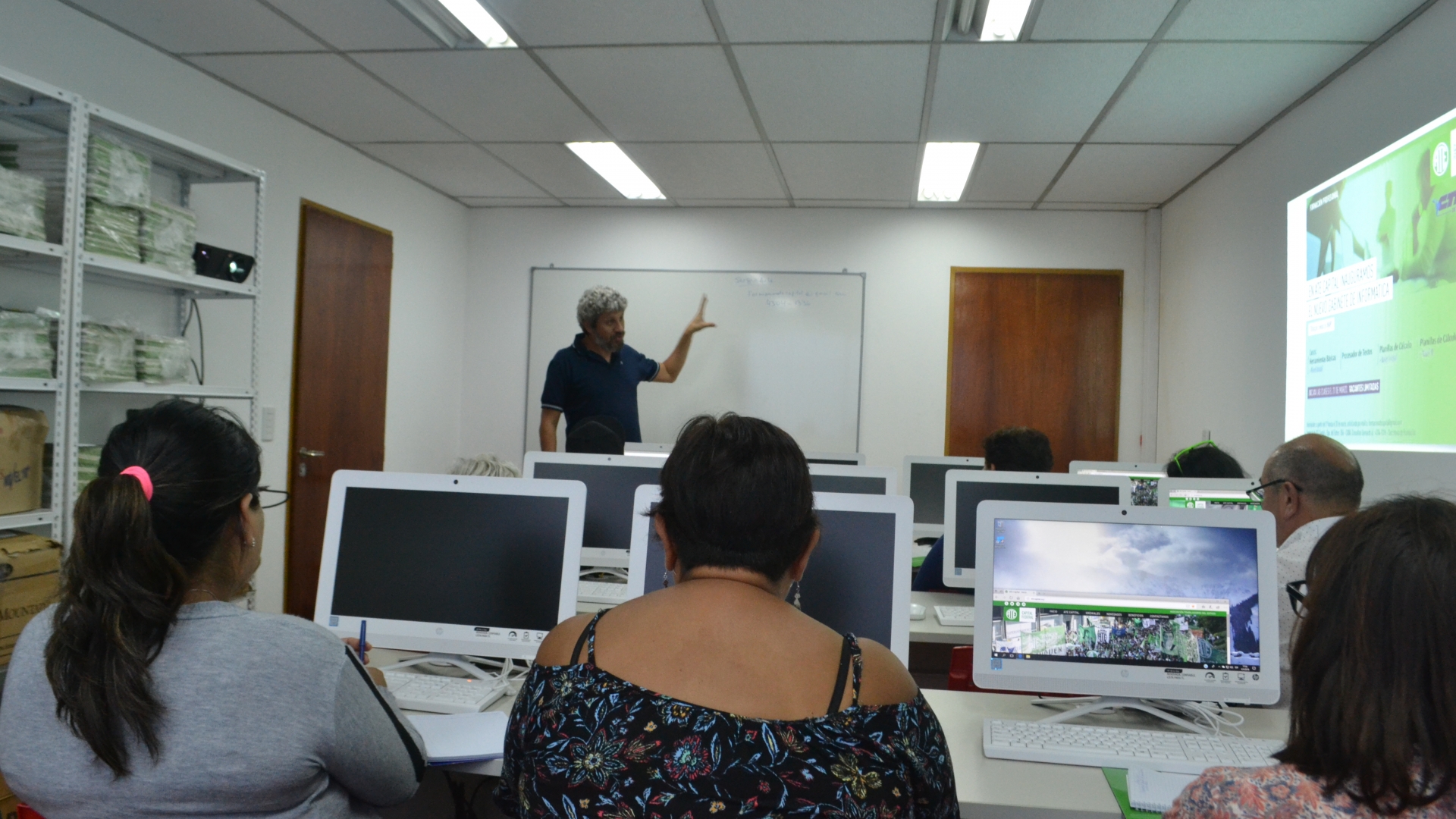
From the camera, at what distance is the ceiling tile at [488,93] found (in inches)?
139

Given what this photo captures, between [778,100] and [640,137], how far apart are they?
35.1 inches

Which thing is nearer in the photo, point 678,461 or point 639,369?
point 678,461

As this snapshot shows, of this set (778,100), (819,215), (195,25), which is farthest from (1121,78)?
(195,25)

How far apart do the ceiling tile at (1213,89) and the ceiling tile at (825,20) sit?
92 centimetres

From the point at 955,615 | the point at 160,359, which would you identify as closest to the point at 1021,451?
the point at 955,615

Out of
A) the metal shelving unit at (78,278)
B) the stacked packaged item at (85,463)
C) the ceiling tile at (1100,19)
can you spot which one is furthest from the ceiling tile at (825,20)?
the stacked packaged item at (85,463)

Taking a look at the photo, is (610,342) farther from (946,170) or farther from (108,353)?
(108,353)

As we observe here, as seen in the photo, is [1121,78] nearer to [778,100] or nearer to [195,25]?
[778,100]

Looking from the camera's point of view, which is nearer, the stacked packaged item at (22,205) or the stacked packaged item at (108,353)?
the stacked packaged item at (22,205)

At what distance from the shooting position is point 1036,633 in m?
1.66

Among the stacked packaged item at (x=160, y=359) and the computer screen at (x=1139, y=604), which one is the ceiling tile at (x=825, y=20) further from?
the stacked packaged item at (x=160, y=359)

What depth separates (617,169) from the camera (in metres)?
5.12

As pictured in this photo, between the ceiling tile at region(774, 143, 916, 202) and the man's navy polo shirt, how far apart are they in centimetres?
139

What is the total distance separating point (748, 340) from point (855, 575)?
440cm
